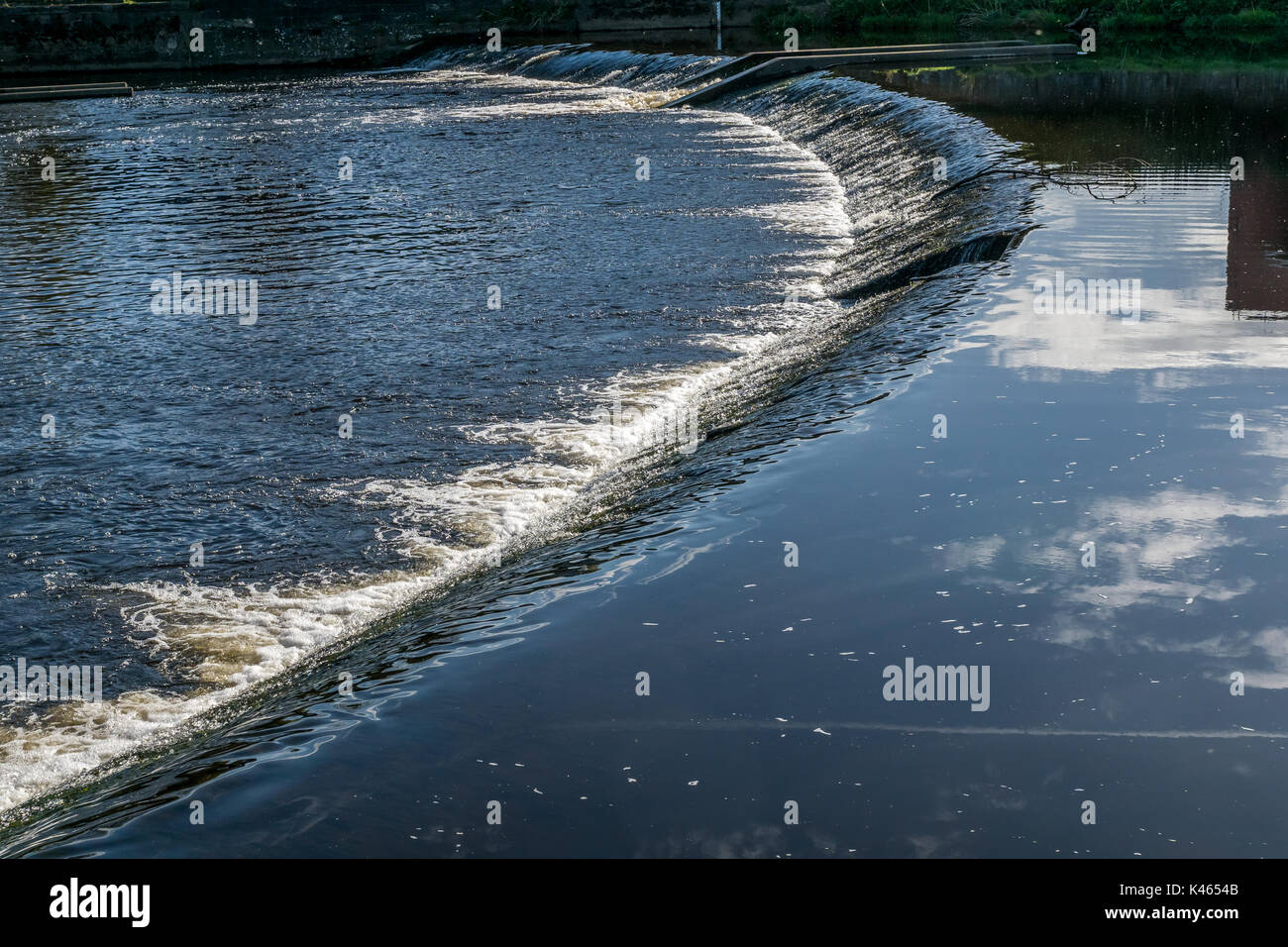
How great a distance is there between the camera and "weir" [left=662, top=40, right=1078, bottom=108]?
30.0m

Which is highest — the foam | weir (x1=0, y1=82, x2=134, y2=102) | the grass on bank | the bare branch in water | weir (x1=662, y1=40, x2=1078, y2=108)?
the grass on bank

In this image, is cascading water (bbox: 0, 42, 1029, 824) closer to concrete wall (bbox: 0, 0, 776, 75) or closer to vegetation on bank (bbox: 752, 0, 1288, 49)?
vegetation on bank (bbox: 752, 0, 1288, 49)

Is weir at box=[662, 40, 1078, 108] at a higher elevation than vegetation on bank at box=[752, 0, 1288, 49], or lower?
lower

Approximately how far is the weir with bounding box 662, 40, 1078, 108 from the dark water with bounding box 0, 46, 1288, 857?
14.7 metres

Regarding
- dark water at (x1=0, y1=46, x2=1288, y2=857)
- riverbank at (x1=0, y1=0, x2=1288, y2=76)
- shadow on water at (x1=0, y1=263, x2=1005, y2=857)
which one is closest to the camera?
dark water at (x1=0, y1=46, x2=1288, y2=857)

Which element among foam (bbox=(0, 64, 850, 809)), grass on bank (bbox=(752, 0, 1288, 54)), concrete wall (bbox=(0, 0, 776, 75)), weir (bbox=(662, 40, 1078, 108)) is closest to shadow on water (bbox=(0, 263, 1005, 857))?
foam (bbox=(0, 64, 850, 809))

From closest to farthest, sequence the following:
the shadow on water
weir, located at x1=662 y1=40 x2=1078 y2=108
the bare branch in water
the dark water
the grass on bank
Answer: the dark water → the shadow on water → the bare branch in water → weir, located at x1=662 y1=40 x2=1078 y2=108 → the grass on bank

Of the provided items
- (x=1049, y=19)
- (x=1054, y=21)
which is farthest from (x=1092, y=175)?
(x=1049, y=19)

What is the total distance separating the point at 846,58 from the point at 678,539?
27.3 metres

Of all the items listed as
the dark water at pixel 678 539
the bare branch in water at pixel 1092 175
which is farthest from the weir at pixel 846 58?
the bare branch in water at pixel 1092 175

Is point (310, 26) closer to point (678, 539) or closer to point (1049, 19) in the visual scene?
point (1049, 19)

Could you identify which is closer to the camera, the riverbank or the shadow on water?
the shadow on water
